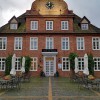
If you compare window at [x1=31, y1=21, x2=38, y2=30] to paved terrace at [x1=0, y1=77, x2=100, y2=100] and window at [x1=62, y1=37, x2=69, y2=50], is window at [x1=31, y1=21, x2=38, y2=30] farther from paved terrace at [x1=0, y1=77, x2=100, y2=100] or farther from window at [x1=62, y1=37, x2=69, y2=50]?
paved terrace at [x1=0, y1=77, x2=100, y2=100]

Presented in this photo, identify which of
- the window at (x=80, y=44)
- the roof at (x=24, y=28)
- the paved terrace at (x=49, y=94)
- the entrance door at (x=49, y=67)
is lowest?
the paved terrace at (x=49, y=94)

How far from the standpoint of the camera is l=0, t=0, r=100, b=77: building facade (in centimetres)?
4250

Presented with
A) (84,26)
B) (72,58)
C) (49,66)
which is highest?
(84,26)

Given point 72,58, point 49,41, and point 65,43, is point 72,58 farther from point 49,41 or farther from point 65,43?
point 49,41

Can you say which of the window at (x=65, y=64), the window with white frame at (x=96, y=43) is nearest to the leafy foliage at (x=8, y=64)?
the window at (x=65, y=64)

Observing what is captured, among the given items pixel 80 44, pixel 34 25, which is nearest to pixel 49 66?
pixel 80 44

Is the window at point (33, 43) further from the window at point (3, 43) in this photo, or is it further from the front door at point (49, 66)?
the window at point (3, 43)

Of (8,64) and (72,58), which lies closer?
(72,58)

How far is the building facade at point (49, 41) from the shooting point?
42.5 metres

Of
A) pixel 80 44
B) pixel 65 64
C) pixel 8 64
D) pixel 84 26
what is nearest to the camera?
pixel 8 64

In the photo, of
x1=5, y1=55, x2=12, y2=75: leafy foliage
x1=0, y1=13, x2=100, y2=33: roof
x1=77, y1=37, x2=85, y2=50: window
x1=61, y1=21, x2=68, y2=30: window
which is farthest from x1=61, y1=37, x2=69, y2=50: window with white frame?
x1=5, y1=55, x2=12, y2=75: leafy foliage

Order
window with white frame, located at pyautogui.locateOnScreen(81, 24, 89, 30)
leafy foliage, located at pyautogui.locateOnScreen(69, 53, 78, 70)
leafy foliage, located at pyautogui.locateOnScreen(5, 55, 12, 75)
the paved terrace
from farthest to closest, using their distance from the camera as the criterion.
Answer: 1. window with white frame, located at pyautogui.locateOnScreen(81, 24, 89, 30)
2. leafy foliage, located at pyautogui.locateOnScreen(5, 55, 12, 75)
3. leafy foliage, located at pyautogui.locateOnScreen(69, 53, 78, 70)
4. the paved terrace

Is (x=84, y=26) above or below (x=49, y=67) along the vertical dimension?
above

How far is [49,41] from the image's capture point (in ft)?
142
